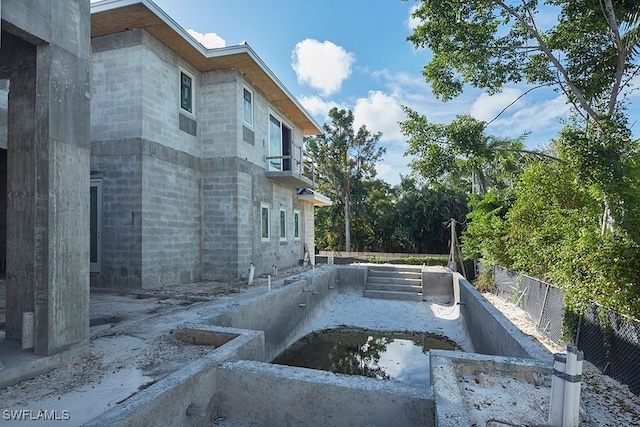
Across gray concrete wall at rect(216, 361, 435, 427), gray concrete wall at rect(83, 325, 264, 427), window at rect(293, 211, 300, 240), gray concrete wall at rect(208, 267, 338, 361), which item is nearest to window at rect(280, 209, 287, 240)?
window at rect(293, 211, 300, 240)

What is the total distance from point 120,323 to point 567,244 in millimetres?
8143

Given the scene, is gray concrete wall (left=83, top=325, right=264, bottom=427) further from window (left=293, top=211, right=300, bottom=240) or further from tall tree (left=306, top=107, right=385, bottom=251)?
tall tree (left=306, top=107, right=385, bottom=251)

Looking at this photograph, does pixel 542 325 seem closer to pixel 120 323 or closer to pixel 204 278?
pixel 120 323

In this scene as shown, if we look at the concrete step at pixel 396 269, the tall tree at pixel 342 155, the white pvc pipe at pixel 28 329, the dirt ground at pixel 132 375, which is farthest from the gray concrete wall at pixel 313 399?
the tall tree at pixel 342 155

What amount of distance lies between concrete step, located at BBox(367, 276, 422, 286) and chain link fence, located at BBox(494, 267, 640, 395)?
4.67 meters

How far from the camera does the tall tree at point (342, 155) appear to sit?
27.3 metres

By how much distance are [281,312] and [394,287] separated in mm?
6106

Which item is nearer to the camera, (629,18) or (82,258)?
(82,258)

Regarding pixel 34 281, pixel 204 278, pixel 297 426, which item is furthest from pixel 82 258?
pixel 204 278

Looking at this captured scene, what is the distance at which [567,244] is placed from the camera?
6.77m

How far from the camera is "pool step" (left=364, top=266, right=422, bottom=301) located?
41.0ft

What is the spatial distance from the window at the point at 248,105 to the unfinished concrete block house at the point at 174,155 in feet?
0.11

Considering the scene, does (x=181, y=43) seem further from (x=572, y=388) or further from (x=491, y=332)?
(x=572, y=388)

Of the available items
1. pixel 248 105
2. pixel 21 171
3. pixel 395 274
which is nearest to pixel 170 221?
pixel 248 105
